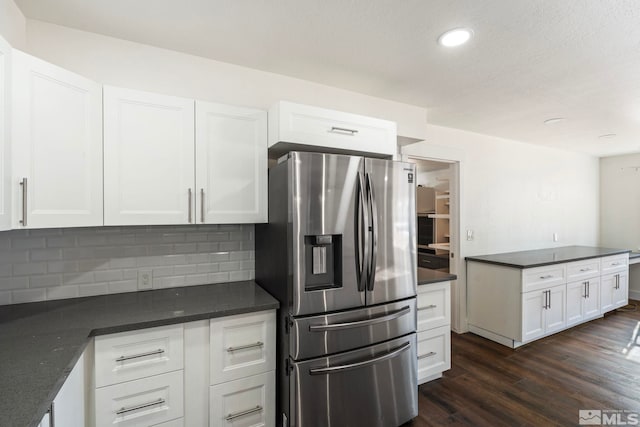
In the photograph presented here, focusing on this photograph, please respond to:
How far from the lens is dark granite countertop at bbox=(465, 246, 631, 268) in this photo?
130 inches

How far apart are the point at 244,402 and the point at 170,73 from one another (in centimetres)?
203

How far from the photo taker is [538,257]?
3.68 m

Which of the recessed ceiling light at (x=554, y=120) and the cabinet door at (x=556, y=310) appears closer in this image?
the recessed ceiling light at (x=554, y=120)

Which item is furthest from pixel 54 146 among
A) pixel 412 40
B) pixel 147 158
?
pixel 412 40

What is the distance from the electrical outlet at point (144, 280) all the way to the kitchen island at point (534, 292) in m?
3.33

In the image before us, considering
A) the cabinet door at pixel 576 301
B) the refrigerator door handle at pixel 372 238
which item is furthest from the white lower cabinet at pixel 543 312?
the refrigerator door handle at pixel 372 238

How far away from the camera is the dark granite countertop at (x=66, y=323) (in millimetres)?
911

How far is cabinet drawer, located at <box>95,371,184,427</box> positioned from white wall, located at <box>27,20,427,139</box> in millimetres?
1650

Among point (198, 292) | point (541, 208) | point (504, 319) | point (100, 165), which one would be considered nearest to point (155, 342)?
point (198, 292)

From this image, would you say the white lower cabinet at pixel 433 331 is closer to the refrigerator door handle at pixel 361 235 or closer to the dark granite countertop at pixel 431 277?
the dark granite countertop at pixel 431 277

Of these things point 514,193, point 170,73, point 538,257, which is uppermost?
point 170,73

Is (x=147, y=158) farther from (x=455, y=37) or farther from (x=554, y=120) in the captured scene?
(x=554, y=120)

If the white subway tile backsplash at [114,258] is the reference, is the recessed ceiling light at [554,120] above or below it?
above

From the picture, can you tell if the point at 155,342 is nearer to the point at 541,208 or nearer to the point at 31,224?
the point at 31,224
